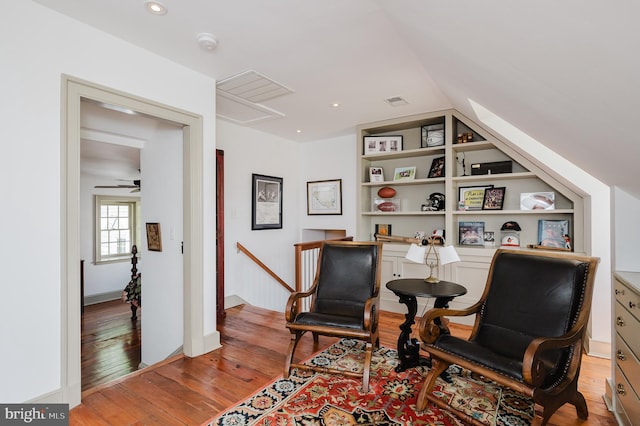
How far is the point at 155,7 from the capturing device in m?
1.96

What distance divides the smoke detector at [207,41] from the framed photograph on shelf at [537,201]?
11.6 feet

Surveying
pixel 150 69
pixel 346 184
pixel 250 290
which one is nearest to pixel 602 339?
pixel 346 184

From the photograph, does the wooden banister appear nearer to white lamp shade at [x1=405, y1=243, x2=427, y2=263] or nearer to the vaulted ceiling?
the vaulted ceiling

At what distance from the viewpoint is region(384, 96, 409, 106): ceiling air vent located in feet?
11.4

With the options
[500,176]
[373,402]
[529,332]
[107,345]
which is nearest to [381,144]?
[500,176]

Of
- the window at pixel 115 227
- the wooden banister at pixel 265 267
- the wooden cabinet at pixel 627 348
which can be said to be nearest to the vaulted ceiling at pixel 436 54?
the wooden cabinet at pixel 627 348

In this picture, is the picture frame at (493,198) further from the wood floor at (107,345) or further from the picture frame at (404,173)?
the wood floor at (107,345)

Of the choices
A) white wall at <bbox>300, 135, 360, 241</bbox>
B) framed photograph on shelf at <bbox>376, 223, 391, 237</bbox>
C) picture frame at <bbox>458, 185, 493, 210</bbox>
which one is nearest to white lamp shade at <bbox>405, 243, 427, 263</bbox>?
picture frame at <bbox>458, 185, 493, 210</bbox>

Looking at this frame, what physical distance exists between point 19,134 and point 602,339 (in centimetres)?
470

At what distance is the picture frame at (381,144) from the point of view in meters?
4.34

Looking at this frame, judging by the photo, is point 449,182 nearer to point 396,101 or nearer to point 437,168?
point 437,168

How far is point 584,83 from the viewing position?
108 centimetres

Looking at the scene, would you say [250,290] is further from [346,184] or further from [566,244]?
[566,244]

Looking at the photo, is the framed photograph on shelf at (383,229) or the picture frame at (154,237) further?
the framed photograph on shelf at (383,229)
